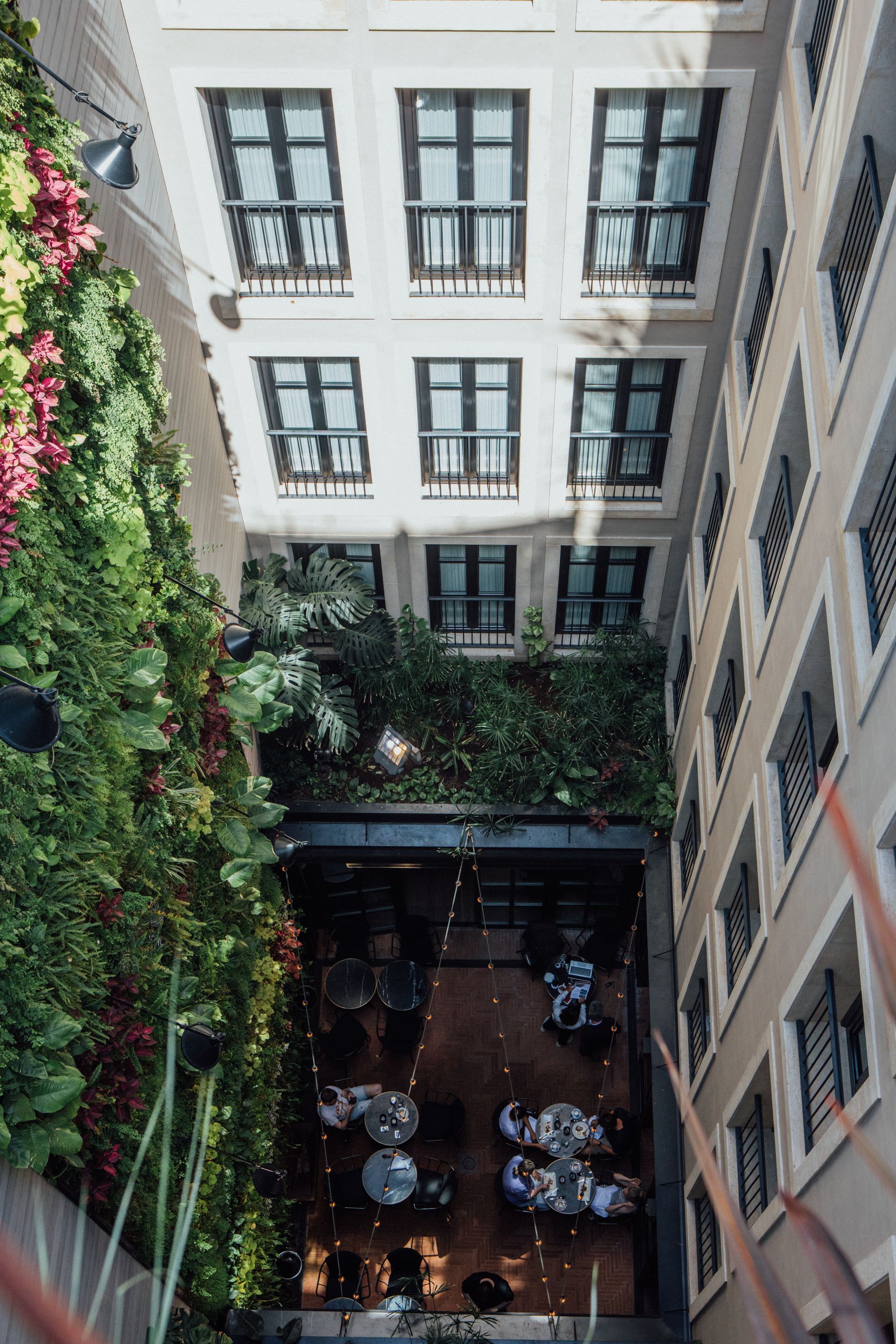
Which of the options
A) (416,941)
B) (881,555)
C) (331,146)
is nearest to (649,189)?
(331,146)

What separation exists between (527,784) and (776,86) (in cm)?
805

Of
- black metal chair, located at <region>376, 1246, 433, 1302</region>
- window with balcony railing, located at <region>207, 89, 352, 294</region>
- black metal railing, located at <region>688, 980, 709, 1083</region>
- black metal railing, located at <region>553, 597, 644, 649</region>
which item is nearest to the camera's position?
window with balcony railing, located at <region>207, 89, 352, 294</region>

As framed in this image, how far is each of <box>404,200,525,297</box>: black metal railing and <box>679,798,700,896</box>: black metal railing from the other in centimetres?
635

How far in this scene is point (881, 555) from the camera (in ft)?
20.0

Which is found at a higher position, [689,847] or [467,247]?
[467,247]

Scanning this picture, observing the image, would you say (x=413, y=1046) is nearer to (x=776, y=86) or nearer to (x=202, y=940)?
(x=202, y=940)

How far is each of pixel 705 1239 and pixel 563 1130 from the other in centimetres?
267

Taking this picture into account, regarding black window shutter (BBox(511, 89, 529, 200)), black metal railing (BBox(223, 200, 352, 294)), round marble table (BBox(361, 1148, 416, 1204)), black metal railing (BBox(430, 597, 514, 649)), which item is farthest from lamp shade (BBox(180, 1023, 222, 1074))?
black window shutter (BBox(511, 89, 529, 200))

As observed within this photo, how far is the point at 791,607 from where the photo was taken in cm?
771

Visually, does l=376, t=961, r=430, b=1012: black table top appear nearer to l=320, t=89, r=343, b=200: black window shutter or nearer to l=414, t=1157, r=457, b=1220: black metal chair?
l=414, t=1157, r=457, b=1220: black metal chair

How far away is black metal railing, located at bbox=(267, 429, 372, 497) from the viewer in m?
12.3

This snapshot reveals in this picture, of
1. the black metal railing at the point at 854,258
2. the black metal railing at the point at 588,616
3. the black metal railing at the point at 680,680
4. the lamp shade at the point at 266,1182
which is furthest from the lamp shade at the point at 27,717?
the black metal railing at the point at 588,616

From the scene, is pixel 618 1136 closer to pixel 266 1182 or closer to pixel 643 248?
pixel 266 1182

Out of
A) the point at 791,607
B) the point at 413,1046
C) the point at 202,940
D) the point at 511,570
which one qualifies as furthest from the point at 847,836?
the point at 413,1046
